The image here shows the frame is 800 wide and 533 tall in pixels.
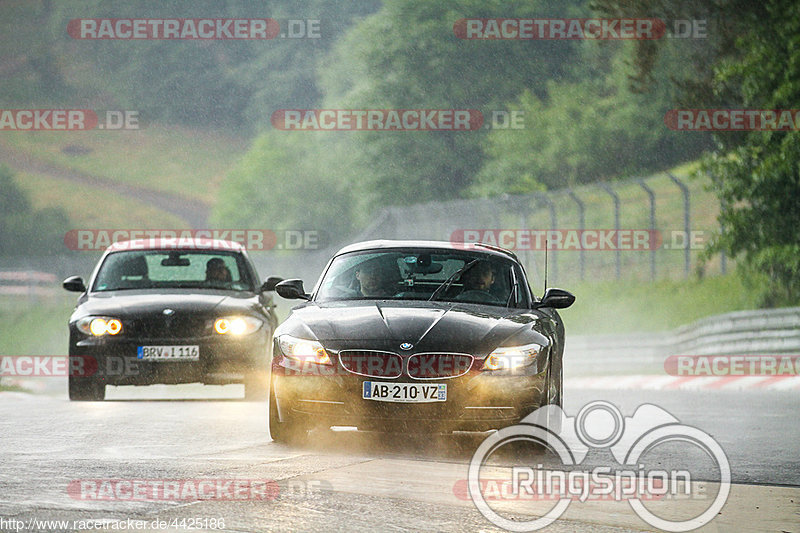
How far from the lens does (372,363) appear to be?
984 cm

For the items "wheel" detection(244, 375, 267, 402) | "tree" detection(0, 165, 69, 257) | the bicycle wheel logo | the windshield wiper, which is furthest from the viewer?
"tree" detection(0, 165, 69, 257)

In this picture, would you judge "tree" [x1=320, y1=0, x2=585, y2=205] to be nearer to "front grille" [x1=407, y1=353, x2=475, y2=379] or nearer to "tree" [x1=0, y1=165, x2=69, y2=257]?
"tree" [x1=0, y1=165, x2=69, y2=257]

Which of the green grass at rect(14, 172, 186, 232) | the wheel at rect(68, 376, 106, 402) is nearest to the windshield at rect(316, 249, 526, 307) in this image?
the wheel at rect(68, 376, 106, 402)

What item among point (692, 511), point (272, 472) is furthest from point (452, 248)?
point (692, 511)

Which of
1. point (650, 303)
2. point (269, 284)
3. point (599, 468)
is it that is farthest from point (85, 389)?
point (650, 303)

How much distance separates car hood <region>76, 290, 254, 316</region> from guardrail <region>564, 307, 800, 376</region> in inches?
406

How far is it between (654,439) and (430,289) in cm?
218

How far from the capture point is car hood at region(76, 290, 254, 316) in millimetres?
14797

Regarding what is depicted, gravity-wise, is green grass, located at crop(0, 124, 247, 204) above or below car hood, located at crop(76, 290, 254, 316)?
above

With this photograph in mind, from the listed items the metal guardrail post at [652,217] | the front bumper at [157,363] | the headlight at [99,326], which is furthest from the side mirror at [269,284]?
the metal guardrail post at [652,217]

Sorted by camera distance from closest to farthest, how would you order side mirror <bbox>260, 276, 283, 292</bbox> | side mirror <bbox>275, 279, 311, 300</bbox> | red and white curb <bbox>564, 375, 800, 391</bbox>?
side mirror <bbox>275, 279, 311, 300</bbox>
side mirror <bbox>260, 276, 283, 292</bbox>
red and white curb <bbox>564, 375, 800, 391</bbox>

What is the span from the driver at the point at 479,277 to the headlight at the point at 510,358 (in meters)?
1.52

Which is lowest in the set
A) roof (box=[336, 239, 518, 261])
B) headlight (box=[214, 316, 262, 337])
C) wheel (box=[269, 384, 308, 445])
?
wheel (box=[269, 384, 308, 445])

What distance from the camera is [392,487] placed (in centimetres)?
811
